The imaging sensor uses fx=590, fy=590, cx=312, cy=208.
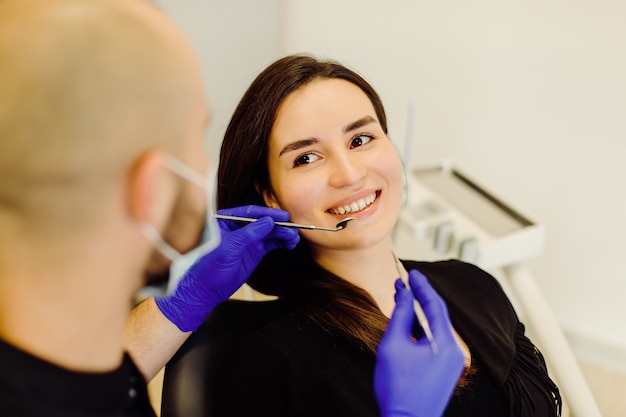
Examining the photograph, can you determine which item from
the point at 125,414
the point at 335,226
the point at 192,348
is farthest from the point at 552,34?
the point at 125,414

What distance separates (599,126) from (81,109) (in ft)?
5.08

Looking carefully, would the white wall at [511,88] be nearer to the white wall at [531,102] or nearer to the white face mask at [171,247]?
the white wall at [531,102]

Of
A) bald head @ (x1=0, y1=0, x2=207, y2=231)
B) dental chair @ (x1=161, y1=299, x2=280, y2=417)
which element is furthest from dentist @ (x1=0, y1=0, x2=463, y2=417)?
dental chair @ (x1=161, y1=299, x2=280, y2=417)

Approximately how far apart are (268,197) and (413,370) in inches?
19.3

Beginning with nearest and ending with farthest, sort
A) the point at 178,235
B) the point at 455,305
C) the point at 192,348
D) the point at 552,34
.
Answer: the point at 178,235, the point at 192,348, the point at 455,305, the point at 552,34

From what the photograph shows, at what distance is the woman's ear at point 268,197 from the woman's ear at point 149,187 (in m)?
0.63

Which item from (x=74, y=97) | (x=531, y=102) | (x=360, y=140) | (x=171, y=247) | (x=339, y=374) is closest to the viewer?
(x=74, y=97)

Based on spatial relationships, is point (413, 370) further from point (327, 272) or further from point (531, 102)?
point (531, 102)

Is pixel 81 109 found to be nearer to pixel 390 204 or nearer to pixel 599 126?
pixel 390 204

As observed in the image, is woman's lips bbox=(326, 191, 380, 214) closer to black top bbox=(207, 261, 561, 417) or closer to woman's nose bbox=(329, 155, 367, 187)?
woman's nose bbox=(329, 155, 367, 187)

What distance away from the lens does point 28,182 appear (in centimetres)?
50

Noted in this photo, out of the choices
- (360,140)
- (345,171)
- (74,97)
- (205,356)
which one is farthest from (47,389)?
(360,140)

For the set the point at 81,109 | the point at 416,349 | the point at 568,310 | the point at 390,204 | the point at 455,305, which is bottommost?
the point at 568,310

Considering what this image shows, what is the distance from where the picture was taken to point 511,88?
1767 millimetres
